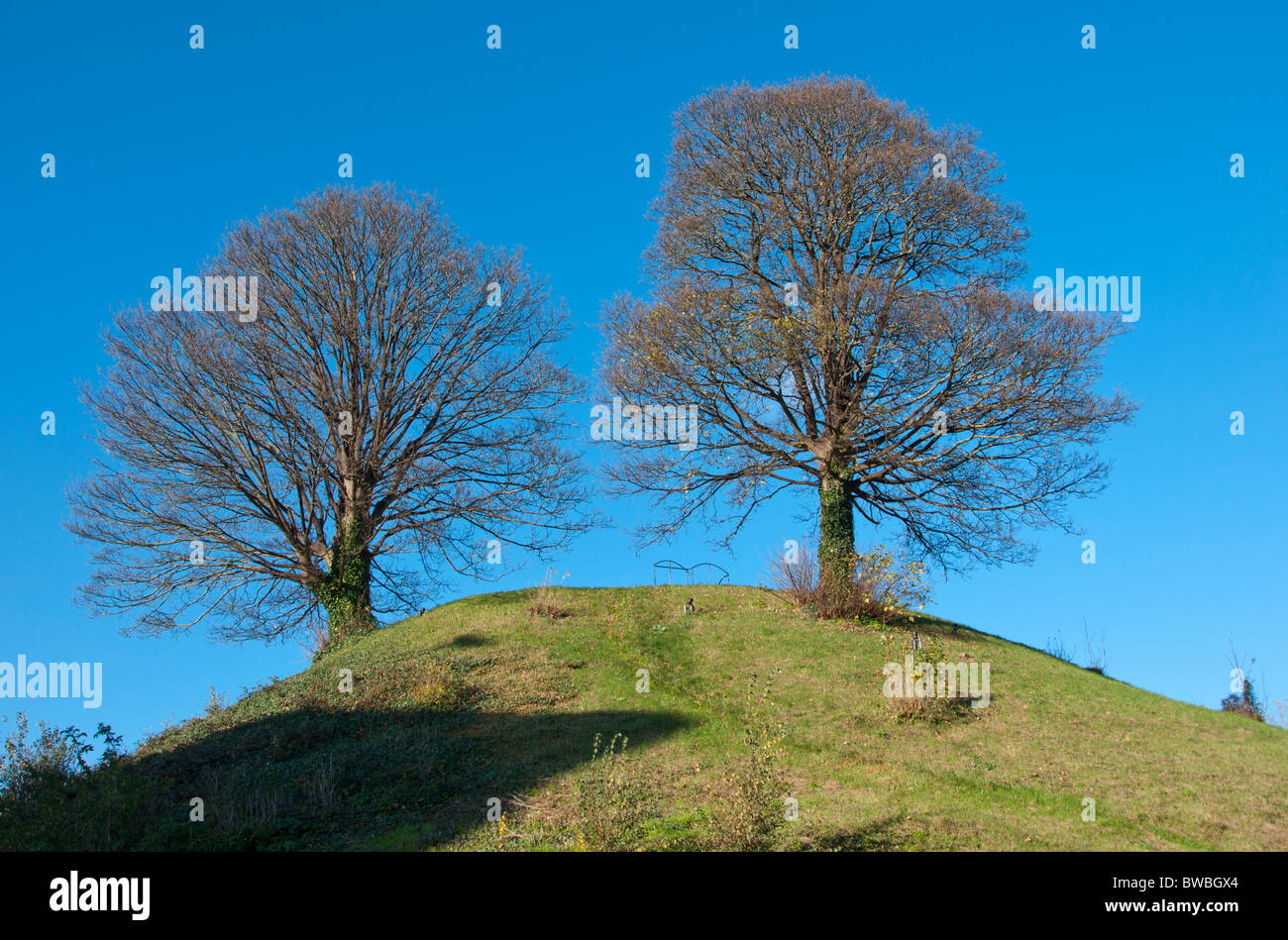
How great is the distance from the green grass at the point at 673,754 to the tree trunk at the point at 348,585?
209cm

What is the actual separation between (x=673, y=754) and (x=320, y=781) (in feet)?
17.3

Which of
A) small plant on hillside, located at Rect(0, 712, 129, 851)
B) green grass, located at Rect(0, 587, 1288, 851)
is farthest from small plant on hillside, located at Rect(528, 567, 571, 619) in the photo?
small plant on hillside, located at Rect(0, 712, 129, 851)

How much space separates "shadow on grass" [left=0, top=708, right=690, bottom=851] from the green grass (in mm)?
50

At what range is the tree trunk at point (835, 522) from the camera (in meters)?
22.6

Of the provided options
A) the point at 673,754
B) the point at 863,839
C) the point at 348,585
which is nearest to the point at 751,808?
the point at 863,839

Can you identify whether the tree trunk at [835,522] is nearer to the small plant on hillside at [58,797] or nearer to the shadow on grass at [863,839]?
the shadow on grass at [863,839]

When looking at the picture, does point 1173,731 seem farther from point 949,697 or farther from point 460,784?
point 460,784

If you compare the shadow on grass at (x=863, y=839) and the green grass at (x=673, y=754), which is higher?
the green grass at (x=673, y=754)

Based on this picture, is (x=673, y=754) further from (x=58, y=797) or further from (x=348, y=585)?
(x=348, y=585)

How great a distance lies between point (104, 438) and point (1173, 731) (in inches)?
988

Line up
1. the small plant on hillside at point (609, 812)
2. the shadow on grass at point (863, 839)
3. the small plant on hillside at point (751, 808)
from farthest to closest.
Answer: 1. the shadow on grass at point (863, 839)
2. the small plant on hillside at point (609, 812)
3. the small plant on hillside at point (751, 808)

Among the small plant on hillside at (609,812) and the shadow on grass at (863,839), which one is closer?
the small plant on hillside at (609,812)

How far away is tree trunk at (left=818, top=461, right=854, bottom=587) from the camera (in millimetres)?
22594

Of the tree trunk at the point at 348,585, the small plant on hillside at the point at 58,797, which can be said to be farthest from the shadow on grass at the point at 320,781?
the tree trunk at the point at 348,585
